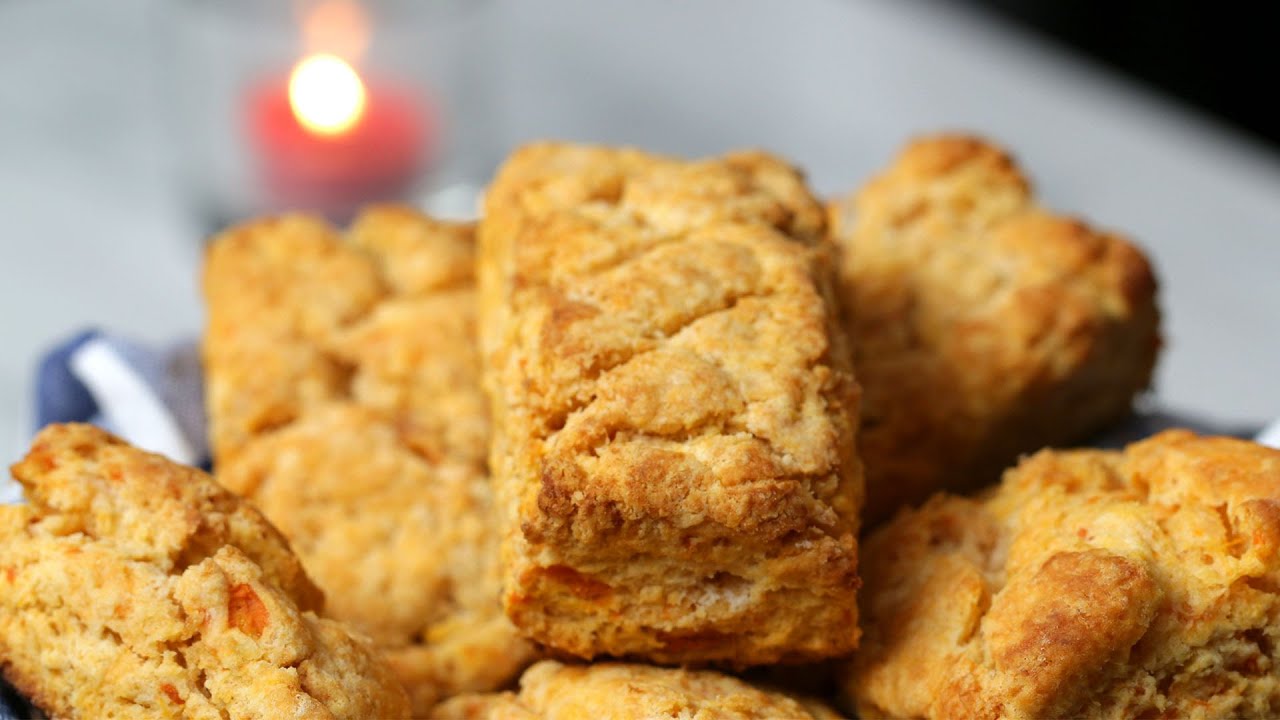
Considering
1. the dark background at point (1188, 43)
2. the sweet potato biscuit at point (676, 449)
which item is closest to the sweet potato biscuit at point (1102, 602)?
the sweet potato biscuit at point (676, 449)

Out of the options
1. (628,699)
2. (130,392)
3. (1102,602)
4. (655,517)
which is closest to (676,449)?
(655,517)

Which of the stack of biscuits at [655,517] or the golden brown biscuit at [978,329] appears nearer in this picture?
A: the stack of biscuits at [655,517]

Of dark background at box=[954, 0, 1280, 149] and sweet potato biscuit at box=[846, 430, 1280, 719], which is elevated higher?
dark background at box=[954, 0, 1280, 149]

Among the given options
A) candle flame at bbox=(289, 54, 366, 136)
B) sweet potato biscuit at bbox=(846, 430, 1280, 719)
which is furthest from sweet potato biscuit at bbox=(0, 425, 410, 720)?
candle flame at bbox=(289, 54, 366, 136)

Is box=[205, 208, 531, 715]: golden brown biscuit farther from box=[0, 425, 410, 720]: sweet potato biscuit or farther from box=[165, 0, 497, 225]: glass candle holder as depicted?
box=[165, 0, 497, 225]: glass candle holder

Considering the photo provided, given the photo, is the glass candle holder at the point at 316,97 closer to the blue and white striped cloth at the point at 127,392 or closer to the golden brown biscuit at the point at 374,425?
the golden brown biscuit at the point at 374,425

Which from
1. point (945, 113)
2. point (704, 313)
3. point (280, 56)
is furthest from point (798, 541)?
point (945, 113)
